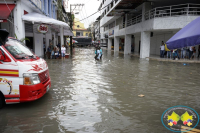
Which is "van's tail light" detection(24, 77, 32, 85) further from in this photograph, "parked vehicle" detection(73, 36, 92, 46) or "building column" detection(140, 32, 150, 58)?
"parked vehicle" detection(73, 36, 92, 46)

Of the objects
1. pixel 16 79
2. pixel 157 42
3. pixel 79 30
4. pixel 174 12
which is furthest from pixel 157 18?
pixel 79 30

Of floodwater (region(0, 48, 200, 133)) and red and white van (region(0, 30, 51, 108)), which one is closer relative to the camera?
floodwater (region(0, 48, 200, 133))

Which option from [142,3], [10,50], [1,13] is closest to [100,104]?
[10,50]

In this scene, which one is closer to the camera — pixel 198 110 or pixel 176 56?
pixel 198 110

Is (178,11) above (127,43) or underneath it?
above

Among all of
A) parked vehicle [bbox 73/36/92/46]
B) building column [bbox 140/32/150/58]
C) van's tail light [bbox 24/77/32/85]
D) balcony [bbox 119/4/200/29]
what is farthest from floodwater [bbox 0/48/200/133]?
parked vehicle [bbox 73/36/92/46]

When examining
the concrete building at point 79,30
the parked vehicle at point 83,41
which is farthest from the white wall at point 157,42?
the concrete building at point 79,30

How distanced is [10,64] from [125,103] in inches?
137

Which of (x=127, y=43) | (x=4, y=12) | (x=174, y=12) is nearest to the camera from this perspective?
(x=4, y=12)

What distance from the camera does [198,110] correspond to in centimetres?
485

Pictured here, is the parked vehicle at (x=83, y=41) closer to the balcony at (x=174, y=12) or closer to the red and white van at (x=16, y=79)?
the balcony at (x=174, y=12)

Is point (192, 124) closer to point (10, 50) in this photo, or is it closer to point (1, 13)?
point (10, 50)

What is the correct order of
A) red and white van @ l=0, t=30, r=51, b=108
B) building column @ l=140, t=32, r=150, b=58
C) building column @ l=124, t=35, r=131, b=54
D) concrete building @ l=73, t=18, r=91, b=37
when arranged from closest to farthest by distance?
red and white van @ l=0, t=30, r=51, b=108
building column @ l=140, t=32, r=150, b=58
building column @ l=124, t=35, r=131, b=54
concrete building @ l=73, t=18, r=91, b=37

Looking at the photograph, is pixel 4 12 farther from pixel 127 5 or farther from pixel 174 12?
pixel 127 5
